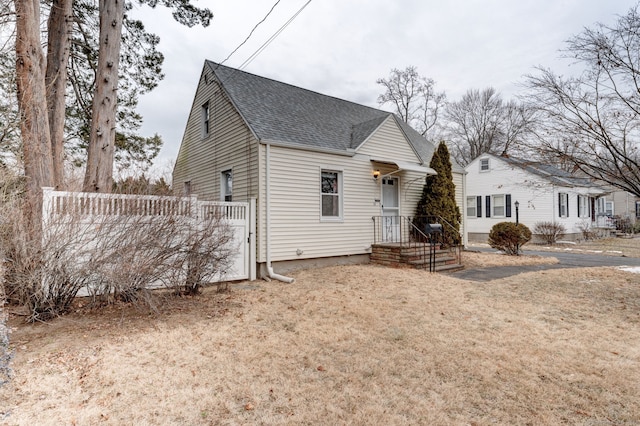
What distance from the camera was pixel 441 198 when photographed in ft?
37.6

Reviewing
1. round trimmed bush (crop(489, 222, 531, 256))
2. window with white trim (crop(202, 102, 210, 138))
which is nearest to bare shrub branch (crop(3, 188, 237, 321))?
window with white trim (crop(202, 102, 210, 138))

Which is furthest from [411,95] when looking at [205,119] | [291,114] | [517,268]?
[517,268]

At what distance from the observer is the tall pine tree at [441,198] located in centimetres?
1135

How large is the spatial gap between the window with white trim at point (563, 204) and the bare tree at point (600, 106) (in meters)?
14.8

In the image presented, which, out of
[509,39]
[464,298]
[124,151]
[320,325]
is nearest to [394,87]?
[509,39]

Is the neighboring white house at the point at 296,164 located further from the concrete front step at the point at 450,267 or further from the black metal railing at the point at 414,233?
the concrete front step at the point at 450,267

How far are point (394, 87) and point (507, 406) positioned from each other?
2801 cm

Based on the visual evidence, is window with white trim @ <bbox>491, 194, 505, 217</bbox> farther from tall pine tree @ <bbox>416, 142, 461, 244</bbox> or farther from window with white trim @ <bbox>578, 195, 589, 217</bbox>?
tall pine tree @ <bbox>416, 142, 461, 244</bbox>

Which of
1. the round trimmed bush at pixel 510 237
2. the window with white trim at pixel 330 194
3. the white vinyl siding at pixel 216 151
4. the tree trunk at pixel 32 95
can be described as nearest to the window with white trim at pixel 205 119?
the white vinyl siding at pixel 216 151

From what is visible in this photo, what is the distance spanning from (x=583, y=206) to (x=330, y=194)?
20.5m

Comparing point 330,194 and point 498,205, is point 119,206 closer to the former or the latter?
point 330,194

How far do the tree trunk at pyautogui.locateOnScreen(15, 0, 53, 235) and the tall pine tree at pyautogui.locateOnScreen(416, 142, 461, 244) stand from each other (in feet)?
33.2

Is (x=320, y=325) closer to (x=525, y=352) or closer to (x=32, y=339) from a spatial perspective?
(x=525, y=352)

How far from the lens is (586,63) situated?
6.11 meters
